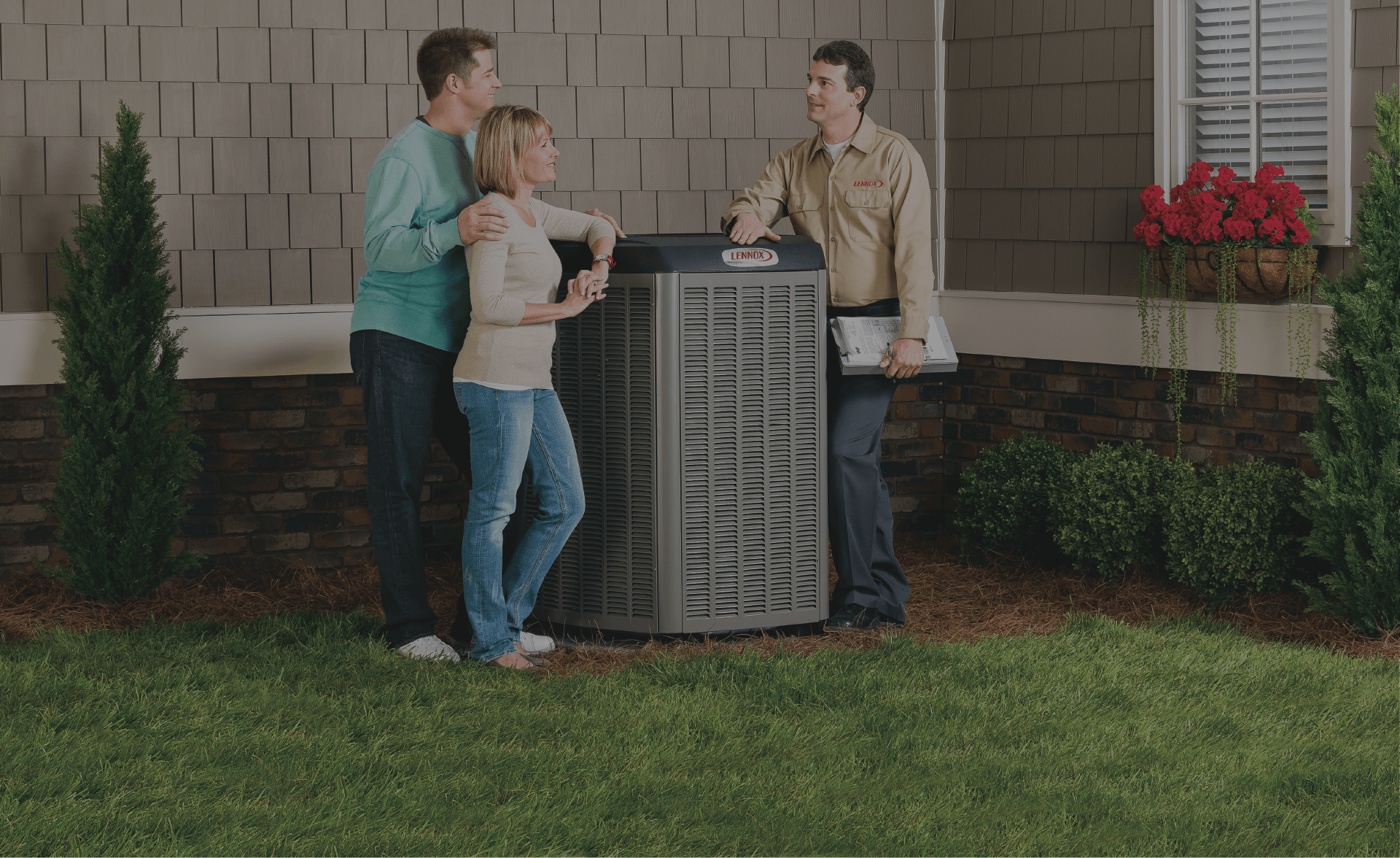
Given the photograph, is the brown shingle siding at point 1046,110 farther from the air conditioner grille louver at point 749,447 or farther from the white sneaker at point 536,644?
the white sneaker at point 536,644

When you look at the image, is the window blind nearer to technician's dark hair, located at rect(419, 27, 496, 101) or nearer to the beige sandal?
technician's dark hair, located at rect(419, 27, 496, 101)

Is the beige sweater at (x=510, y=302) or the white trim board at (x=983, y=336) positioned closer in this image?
the beige sweater at (x=510, y=302)

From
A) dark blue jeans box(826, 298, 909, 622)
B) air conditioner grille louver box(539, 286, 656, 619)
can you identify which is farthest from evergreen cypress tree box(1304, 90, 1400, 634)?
air conditioner grille louver box(539, 286, 656, 619)

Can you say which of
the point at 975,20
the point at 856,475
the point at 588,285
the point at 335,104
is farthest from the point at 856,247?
the point at 335,104

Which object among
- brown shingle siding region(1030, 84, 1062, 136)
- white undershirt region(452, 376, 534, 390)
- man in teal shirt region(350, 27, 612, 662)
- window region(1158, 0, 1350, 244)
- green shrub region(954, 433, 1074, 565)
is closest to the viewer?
white undershirt region(452, 376, 534, 390)

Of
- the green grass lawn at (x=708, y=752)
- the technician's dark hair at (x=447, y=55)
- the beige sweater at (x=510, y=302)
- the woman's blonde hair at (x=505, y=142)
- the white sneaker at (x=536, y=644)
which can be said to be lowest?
the green grass lawn at (x=708, y=752)

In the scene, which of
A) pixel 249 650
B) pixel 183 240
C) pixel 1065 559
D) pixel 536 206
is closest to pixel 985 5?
pixel 1065 559

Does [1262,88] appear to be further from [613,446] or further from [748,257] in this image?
[613,446]

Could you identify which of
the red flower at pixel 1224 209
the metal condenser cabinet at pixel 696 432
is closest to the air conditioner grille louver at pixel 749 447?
the metal condenser cabinet at pixel 696 432

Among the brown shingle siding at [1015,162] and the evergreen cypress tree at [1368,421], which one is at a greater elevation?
the brown shingle siding at [1015,162]

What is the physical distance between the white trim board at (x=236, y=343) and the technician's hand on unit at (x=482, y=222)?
145 centimetres

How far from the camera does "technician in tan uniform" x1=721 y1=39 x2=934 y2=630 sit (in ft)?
14.6

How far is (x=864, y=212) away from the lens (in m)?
4.53

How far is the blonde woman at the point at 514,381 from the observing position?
395 cm
